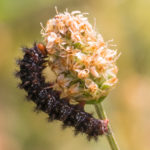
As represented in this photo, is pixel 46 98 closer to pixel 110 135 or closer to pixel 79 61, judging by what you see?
pixel 79 61

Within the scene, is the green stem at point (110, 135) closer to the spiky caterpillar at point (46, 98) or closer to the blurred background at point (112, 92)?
the spiky caterpillar at point (46, 98)

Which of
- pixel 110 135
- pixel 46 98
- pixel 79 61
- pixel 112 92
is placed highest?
pixel 79 61

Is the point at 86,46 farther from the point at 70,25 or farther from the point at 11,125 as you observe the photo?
the point at 11,125

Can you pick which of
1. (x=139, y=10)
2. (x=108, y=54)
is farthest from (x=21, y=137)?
(x=108, y=54)

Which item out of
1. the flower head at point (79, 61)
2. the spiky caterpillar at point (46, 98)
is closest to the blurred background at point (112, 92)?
the spiky caterpillar at point (46, 98)

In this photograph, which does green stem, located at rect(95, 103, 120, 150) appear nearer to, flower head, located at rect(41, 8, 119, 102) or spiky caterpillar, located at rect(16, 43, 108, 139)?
flower head, located at rect(41, 8, 119, 102)

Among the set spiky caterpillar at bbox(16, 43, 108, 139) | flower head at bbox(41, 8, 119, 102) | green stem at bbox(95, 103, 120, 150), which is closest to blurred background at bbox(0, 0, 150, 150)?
spiky caterpillar at bbox(16, 43, 108, 139)

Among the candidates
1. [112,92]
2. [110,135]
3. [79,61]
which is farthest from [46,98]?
[112,92]
